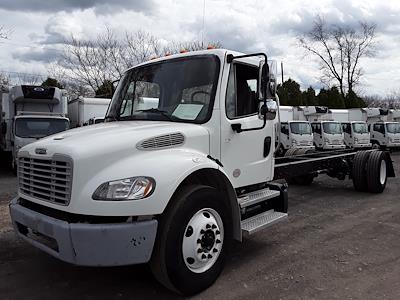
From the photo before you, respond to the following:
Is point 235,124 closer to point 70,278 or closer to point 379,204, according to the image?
point 70,278

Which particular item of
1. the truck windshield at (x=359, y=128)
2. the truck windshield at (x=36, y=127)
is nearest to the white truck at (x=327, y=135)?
the truck windshield at (x=359, y=128)

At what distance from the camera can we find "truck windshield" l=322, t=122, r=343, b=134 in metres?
24.5

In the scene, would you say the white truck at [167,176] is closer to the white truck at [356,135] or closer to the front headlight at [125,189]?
the front headlight at [125,189]

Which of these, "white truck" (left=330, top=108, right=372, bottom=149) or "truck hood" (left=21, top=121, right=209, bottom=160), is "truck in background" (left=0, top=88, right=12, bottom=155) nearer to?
"truck hood" (left=21, top=121, right=209, bottom=160)

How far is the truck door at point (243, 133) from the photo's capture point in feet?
15.9

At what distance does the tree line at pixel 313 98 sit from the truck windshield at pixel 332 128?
1406 cm

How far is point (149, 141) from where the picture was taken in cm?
407

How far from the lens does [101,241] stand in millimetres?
3529

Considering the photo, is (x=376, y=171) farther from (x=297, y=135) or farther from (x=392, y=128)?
(x=392, y=128)

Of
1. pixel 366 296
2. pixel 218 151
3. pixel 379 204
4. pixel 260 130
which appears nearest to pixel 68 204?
pixel 218 151

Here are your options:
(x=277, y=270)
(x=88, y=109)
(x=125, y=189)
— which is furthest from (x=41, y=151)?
(x=88, y=109)

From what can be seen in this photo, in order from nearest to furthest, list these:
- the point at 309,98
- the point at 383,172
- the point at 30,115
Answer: the point at 383,172 < the point at 30,115 < the point at 309,98

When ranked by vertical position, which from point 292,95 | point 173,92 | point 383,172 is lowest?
point 383,172

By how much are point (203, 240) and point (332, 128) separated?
21951mm
